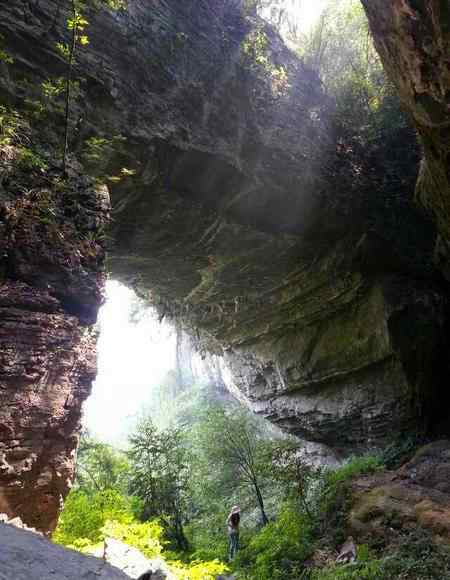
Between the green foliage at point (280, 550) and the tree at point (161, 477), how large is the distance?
10.1ft

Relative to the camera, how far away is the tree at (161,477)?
12.2m

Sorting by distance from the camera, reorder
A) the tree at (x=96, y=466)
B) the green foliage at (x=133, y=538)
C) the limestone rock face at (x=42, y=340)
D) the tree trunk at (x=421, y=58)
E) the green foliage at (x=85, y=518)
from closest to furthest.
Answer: the limestone rock face at (x=42, y=340)
the tree trunk at (x=421, y=58)
the green foliage at (x=133, y=538)
the green foliage at (x=85, y=518)
the tree at (x=96, y=466)

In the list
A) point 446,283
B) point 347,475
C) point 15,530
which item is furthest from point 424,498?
point 15,530

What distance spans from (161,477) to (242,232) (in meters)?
8.14

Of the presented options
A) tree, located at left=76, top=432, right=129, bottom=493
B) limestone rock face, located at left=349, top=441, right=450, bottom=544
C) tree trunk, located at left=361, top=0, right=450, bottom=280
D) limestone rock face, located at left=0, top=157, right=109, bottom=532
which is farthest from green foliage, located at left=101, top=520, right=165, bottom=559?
tree, located at left=76, top=432, right=129, bottom=493

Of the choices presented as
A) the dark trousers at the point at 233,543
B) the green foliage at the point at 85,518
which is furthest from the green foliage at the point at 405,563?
the dark trousers at the point at 233,543

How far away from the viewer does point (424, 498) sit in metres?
7.61

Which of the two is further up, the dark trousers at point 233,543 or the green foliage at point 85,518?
the green foliage at point 85,518

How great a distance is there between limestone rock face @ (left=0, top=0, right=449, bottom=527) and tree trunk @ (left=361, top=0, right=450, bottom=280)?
3.32 meters

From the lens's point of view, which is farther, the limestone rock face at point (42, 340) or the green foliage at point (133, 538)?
the green foliage at point (133, 538)

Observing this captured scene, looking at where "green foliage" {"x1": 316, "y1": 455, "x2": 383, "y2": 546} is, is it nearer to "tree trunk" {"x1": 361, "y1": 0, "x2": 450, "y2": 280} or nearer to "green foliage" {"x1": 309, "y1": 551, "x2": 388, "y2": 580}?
"green foliage" {"x1": 309, "y1": 551, "x2": 388, "y2": 580}

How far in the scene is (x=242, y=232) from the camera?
9344 mm

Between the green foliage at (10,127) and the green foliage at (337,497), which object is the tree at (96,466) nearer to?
the green foliage at (337,497)

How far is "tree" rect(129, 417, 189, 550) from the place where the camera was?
12195mm
